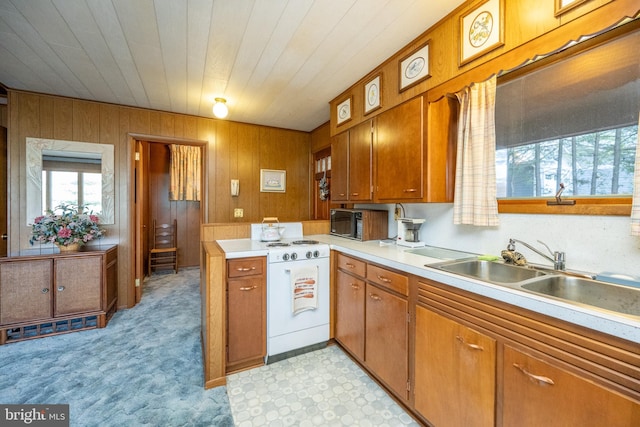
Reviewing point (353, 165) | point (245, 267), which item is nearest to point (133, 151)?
point (245, 267)

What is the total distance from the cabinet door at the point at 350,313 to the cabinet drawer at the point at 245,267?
691 millimetres

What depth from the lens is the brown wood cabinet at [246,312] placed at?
6.30 ft

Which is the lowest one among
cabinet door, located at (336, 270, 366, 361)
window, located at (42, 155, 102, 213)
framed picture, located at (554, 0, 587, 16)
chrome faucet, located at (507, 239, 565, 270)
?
cabinet door, located at (336, 270, 366, 361)

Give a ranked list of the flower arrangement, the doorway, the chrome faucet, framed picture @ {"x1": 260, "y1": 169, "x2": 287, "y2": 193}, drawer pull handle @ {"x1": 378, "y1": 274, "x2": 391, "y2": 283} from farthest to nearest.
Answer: the doorway → framed picture @ {"x1": 260, "y1": 169, "x2": 287, "y2": 193} → the flower arrangement → drawer pull handle @ {"x1": 378, "y1": 274, "x2": 391, "y2": 283} → the chrome faucet

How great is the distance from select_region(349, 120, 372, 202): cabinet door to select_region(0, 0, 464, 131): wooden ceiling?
1.66 ft

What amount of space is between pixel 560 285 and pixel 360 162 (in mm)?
1638

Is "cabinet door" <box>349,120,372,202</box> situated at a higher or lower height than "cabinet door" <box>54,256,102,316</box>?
higher

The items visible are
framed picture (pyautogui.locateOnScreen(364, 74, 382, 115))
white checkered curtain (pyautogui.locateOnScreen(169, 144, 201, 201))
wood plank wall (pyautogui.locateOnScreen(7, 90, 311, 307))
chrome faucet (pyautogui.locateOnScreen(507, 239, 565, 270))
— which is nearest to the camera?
chrome faucet (pyautogui.locateOnScreen(507, 239, 565, 270))

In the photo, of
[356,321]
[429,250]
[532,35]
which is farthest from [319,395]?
[532,35]

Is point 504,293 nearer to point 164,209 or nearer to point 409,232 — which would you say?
point 409,232

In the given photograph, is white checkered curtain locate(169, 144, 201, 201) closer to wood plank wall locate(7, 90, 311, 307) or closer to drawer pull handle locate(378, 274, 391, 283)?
wood plank wall locate(7, 90, 311, 307)

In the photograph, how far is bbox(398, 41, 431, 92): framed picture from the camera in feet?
5.81

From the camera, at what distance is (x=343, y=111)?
8.90ft

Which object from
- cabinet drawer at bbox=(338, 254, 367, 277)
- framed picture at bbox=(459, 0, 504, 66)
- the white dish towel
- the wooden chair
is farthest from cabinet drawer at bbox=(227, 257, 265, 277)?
the wooden chair
